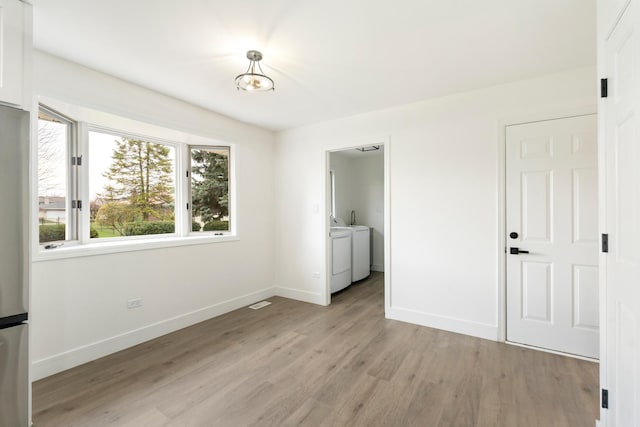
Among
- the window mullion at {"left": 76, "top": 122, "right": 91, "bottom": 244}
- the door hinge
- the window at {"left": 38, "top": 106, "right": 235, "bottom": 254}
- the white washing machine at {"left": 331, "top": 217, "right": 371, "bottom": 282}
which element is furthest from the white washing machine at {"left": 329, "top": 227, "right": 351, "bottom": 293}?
the door hinge

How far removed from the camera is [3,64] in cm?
151

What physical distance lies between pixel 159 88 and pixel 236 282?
7.93 feet

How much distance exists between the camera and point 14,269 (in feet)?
5.06

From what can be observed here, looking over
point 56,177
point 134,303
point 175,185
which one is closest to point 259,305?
point 134,303

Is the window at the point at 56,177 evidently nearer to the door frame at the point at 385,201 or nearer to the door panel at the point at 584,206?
the door frame at the point at 385,201

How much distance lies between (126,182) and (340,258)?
117 inches

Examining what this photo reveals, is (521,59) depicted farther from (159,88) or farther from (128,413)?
(128,413)

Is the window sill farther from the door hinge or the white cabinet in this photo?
the door hinge

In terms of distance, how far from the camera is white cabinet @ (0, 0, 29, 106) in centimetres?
151

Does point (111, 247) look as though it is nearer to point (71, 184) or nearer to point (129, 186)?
point (71, 184)

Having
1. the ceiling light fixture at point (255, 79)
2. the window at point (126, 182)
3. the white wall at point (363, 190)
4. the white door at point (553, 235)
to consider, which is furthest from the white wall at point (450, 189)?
the white wall at point (363, 190)

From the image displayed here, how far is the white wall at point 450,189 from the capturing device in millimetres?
2684

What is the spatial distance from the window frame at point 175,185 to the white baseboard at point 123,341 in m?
0.79

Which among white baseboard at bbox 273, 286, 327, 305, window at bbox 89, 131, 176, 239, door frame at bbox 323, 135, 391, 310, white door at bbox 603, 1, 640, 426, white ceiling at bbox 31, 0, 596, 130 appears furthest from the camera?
white baseboard at bbox 273, 286, 327, 305
